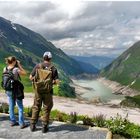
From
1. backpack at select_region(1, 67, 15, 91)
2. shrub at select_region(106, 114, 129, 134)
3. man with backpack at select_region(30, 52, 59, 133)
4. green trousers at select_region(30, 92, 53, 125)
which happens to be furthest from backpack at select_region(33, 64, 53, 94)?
shrub at select_region(106, 114, 129, 134)

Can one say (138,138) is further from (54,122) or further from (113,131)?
(54,122)

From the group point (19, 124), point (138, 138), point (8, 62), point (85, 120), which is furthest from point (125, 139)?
point (8, 62)

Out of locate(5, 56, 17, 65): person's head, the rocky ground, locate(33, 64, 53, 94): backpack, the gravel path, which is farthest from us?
the gravel path

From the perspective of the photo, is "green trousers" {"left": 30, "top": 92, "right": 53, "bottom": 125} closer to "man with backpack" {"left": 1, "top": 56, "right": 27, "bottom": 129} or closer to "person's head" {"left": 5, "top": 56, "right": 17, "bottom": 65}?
"man with backpack" {"left": 1, "top": 56, "right": 27, "bottom": 129}

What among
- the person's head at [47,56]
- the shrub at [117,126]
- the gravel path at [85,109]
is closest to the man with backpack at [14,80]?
the person's head at [47,56]

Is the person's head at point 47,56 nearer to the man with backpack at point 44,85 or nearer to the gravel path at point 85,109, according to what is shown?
the man with backpack at point 44,85

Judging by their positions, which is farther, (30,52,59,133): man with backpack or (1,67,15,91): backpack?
(1,67,15,91): backpack

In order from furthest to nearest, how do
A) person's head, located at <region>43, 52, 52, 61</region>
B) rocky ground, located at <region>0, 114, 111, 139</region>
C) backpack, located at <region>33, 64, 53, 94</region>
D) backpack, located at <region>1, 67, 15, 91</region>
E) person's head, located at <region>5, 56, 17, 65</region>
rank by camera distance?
backpack, located at <region>1, 67, 15, 91</region> → person's head, located at <region>5, 56, 17, 65</region> → person's head, located at <region>43, 52, 52, 61</region> → backpack, located at <region>33, 64, 53, 94</region> → rocky ground, located at <region>0, 114, 111, 139</region>

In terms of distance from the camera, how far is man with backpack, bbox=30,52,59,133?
56.0 ft

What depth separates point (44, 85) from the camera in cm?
1708

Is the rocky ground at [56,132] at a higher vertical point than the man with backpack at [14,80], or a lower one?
lower

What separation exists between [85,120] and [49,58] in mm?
4057

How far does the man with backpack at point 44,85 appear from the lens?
1708 centimetres

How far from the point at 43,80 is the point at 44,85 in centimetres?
22
